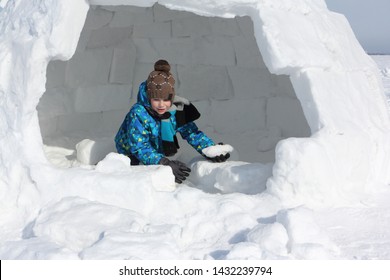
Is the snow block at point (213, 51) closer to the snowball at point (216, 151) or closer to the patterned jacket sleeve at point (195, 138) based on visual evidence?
the patterned jacket sleeve at point (195, 138)

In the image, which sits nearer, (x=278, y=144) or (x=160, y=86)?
(x=278, y=144)

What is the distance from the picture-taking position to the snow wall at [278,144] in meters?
2.48

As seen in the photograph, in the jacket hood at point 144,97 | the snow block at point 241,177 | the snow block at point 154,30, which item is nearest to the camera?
the snow block at point 241,177

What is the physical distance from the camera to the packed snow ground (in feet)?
6.54

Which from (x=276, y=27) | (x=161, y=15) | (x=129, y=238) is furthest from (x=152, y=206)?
(x=161, y=15)

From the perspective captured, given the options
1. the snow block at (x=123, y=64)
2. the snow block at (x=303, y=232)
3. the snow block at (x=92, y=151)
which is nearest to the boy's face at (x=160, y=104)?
the snow block at (x=92, y=151)

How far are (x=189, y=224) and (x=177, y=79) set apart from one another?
2099 mm

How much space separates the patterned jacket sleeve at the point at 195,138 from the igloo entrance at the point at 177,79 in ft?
1.98

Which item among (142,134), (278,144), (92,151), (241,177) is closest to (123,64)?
(92,151)

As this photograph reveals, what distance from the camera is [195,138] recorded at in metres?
3.20

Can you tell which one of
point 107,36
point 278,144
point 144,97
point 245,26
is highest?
point 245,26

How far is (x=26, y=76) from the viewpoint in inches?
101

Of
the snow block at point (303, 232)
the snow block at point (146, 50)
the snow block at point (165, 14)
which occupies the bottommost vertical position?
the snow block at point (303, 232)

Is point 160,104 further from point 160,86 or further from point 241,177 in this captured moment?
point 241,177
